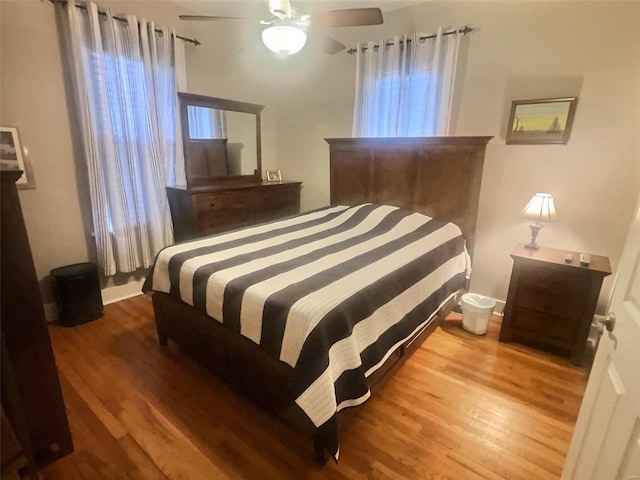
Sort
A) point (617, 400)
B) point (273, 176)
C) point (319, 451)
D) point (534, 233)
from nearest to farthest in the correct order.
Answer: point (617, 400)
point (319, 451)
point (534, 233)
point (273, 176)

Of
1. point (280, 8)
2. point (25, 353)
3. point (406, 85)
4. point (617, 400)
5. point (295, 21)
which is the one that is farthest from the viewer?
point (406, 85)

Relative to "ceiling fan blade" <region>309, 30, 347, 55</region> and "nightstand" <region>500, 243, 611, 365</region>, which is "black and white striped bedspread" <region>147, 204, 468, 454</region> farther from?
"ceiling fan blade" <region>309, 30, 347, 55</region>

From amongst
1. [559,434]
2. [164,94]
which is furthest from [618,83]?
[164,94]

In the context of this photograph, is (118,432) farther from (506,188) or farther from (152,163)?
(506,188)

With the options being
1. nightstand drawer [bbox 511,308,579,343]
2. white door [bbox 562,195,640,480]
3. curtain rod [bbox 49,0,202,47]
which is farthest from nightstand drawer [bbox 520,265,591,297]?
curtain rod [bbox 49,0,202,47]

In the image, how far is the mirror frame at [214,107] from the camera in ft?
10.2

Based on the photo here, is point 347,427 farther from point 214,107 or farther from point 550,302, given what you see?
point 214,107

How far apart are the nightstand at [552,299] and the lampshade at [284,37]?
203cm

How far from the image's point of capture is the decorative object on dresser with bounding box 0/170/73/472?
112 centimetres

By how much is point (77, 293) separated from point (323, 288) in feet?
7.09

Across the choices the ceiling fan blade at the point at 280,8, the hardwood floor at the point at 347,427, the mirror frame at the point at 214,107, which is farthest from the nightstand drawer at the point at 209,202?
the ceiling fan blade at the point at 280,8

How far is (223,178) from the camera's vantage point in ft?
11.4

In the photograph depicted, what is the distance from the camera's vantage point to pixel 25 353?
133 cm

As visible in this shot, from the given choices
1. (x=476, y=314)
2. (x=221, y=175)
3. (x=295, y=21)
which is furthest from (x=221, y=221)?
(x=476, y=314)
